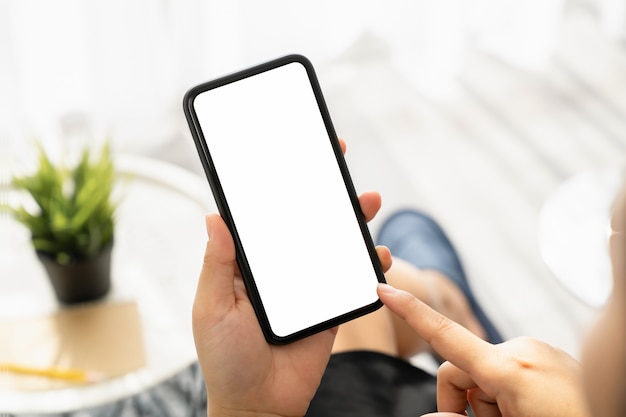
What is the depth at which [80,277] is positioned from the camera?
1.04 meters

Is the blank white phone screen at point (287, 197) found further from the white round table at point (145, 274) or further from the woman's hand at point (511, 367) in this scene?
the white round table at point (145, 274)

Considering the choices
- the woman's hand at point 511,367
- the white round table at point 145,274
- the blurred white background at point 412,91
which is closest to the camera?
the woman's hand at point 511,367

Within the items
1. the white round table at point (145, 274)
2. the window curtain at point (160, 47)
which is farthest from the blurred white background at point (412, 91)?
the white round table at point (145, 274)

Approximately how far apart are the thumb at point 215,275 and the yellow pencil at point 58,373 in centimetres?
29

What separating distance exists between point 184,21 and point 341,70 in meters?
0.59

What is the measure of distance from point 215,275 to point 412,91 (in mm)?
1668

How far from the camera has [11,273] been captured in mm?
1171

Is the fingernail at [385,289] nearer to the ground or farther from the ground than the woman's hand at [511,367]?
farther from the ground

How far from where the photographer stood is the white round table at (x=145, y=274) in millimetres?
960

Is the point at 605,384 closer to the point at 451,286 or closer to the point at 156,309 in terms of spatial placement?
the point at 156,309

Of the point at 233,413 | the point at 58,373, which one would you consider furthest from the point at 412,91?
the point at 233,413

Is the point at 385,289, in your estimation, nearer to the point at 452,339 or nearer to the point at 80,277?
the point at 452,339

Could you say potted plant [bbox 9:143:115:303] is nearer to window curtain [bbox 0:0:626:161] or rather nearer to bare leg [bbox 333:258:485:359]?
bare leg [bbox 333:258:485:359]

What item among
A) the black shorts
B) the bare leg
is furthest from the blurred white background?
the black shorts
